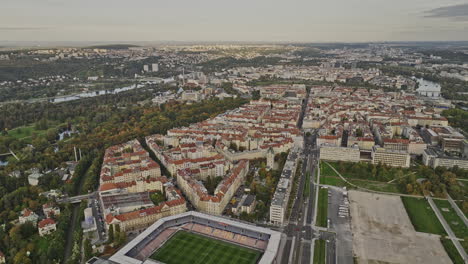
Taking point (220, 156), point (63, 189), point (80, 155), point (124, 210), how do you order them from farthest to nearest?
point (80, 155) → point (220, 156) → point (63, 189) → point (124, 210)

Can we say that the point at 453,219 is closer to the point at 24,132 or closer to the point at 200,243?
the point at 200,243

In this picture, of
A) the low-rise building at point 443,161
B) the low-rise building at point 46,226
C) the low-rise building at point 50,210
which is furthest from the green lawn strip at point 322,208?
the low-rise building at point 50,210

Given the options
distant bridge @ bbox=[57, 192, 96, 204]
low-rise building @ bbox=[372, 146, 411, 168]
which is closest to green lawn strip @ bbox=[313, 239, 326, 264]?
low-rise building @ bbox=[372, 146, 411, 168]

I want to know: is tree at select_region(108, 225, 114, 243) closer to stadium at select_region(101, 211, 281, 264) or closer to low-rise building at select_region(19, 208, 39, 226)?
stadium at select_region(101, 211, 281, 264)

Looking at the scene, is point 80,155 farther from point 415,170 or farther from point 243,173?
point 415,170

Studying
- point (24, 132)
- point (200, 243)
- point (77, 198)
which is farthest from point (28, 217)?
point (24, 132)

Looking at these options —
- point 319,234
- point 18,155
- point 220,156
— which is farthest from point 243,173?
point 18,155

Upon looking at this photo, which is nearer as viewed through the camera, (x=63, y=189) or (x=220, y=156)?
(x=63, y=189)
